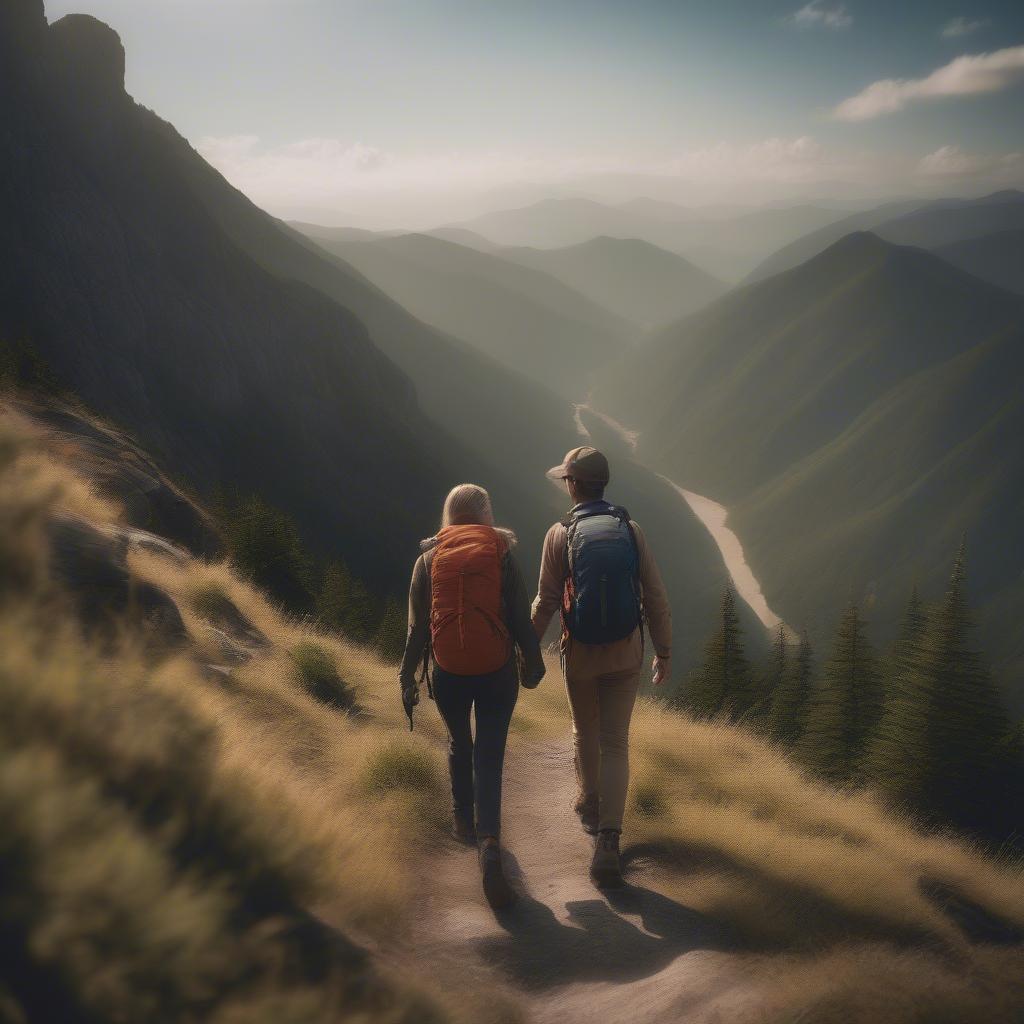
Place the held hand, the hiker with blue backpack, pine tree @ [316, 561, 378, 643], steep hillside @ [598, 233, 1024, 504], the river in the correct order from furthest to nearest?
steep hillside @ [598, 233, 1024, 504], the river, pine tree @ [316, 561, 378, 643], the held hand, the hiker with blue backpack

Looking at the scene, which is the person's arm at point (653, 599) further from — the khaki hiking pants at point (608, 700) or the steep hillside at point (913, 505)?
the steep hillside at point (913, 505)

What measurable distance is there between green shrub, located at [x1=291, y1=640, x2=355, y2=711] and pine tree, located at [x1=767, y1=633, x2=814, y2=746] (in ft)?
84.2

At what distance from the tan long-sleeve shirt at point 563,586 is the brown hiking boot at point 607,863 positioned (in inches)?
57.0

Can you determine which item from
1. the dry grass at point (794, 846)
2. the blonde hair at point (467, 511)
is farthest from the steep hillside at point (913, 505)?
the blonde hair at point (467, 511)

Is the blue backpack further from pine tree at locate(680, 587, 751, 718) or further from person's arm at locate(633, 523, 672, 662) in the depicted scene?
pine tree at locate(680, 587, 751, 718)

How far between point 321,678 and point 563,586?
14.6ft

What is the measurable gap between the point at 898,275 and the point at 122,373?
20315 centimetres

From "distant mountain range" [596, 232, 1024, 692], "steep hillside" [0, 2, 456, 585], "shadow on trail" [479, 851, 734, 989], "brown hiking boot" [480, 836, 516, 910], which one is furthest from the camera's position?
"distant mountain range" [596, 232, 1024, 692]

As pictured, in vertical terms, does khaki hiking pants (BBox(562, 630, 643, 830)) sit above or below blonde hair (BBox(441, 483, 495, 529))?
below

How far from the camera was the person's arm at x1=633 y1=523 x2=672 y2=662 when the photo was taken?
5.57 m

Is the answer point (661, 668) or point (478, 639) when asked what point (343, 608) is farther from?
point (478, 639)

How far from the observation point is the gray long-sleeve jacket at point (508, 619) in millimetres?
5191

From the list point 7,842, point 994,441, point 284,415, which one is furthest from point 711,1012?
point 994,441

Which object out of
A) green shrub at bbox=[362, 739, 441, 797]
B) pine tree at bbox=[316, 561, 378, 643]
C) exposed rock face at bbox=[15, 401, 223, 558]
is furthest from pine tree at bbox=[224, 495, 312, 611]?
green shrub at bbox=[362, 739, 441, 797]
